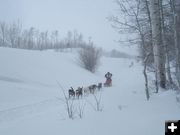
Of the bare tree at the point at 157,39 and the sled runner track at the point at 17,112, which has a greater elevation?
the bare tree at the point at 157,39

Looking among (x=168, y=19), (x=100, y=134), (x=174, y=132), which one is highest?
(x=168, y=19)

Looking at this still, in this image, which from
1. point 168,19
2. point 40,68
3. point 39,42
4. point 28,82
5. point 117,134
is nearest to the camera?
point 117,134

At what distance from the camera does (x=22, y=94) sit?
1728 cm

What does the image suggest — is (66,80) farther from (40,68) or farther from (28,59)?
Result: (28,59)

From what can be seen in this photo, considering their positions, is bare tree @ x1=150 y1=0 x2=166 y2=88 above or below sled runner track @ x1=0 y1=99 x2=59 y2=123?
above

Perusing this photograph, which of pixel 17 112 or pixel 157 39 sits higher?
pixel 157 39

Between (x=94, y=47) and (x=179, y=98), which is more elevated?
(x=94, y=47)

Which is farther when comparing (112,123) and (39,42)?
(39,42)

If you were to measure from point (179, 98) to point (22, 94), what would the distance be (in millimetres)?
13388

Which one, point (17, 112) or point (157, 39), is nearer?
point (157, 39)

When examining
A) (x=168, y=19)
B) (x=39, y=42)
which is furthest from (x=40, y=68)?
(x=39, y=42)

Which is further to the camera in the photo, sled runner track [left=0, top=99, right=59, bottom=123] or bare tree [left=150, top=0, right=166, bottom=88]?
sled runner track [left=0, top=99, right=59, bottom=123]

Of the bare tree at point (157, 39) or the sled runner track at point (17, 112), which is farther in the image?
the sled runner track at point (17, 112)

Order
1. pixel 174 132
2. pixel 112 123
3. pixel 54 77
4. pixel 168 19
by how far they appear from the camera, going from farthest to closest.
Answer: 1. pixel 54 77
2. pixel 168 19
3. pixel 112 123
4. pixel 174 132
